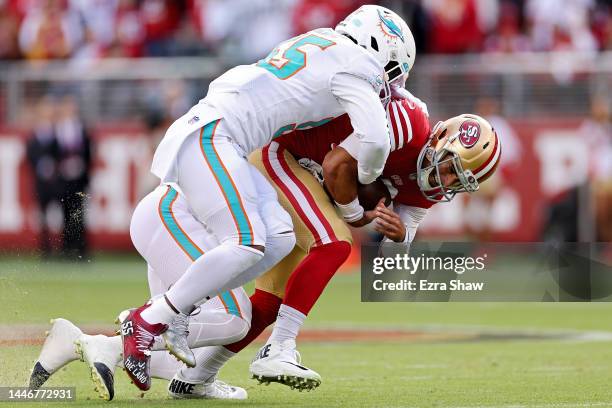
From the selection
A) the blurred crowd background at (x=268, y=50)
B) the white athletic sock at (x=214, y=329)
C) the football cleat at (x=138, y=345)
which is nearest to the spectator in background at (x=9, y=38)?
the blurred crowd background at (x=268, y=50)

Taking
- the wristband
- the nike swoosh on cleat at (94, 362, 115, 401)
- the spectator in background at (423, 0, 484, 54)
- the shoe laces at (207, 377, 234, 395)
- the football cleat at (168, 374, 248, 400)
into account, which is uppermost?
the spectator in background at (423, 0, 484, 54)

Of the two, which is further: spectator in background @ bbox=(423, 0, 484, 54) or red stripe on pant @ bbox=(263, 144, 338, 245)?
spectator in background @ bbox=(423, 0, 484, 54)

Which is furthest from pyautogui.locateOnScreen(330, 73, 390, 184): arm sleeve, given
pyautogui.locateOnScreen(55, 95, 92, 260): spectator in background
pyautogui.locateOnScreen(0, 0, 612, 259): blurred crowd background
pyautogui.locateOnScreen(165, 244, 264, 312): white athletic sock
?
pyautogui.locateOnScreen(55, 95, 92, 260): spectator in background

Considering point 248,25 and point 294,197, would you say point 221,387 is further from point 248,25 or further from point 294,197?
point 248,25

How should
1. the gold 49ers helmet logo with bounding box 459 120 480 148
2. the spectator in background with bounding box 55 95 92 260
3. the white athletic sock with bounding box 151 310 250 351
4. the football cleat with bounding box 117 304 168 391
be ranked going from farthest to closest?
the spectator in background with bounding box 55 95 92 260 → the gold 49ers helmet logo with bounding box 459 120 480 148 → the white athletic sock with bounding box 151 310 250 351 → the football cleat with bounding box 117 304 168 391

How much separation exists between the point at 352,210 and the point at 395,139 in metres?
0.38

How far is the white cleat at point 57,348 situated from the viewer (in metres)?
5.88

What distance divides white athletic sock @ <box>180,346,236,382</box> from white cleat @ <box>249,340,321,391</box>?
413 millimetres

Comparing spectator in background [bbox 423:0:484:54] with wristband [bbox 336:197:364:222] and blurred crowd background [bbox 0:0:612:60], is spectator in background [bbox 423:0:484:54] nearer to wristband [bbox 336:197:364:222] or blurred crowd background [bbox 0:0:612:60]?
blurred crowd background [bbox 0:0:612:60]

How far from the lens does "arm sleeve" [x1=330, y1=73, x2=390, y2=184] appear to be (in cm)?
559

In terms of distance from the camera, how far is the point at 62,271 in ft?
25.8

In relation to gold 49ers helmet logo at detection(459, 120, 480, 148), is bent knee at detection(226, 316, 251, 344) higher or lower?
lower

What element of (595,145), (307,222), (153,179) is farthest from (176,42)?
(307,222)

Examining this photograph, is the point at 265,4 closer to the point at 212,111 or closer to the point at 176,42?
the point at 176,42
